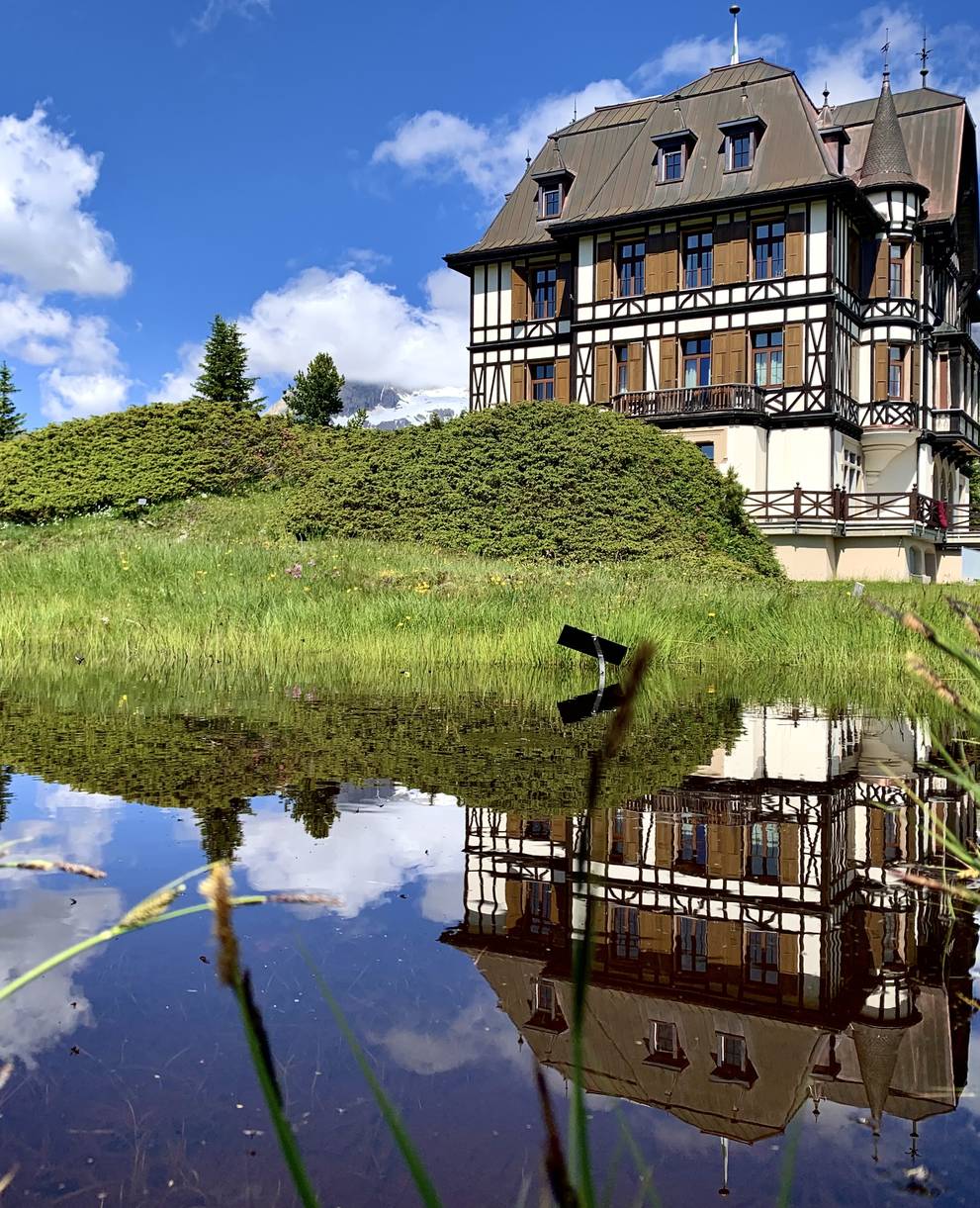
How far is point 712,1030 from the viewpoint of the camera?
2455mm

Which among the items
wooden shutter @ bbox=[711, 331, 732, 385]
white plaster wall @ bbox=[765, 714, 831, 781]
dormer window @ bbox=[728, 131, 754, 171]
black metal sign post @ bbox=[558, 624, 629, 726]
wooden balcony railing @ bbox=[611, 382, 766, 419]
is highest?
dormer window @ bbox=[728, 131, 754, 171]

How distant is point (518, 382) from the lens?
35.2 metres

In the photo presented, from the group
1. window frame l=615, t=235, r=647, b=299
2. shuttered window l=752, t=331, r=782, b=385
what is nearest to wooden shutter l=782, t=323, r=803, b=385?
shuttered window l=752, t=331, r=782, b=385

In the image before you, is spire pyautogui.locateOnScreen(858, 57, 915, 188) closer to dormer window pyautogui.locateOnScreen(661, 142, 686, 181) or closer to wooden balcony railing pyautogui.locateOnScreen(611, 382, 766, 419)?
dormer window pyautogui.locateOnScreen(661, 142, 686, 181)

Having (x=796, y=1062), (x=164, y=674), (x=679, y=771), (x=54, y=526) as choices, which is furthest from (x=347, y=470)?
(x=796, y=1062)

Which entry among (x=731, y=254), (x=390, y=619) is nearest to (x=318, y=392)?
(x=731, y=254)

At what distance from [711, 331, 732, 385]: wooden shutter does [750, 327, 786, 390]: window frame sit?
769mm

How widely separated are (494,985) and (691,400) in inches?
1182

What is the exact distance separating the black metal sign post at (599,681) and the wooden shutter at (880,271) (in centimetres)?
2732

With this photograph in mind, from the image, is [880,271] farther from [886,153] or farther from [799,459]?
[799,459]

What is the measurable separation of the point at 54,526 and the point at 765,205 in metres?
20.9

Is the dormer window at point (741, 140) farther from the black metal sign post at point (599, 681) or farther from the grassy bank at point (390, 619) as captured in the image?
the black metal sign post at point (599, 681)

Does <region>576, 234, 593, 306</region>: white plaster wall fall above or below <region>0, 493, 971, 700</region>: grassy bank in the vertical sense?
above

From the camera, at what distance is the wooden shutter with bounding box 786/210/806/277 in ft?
99.9
